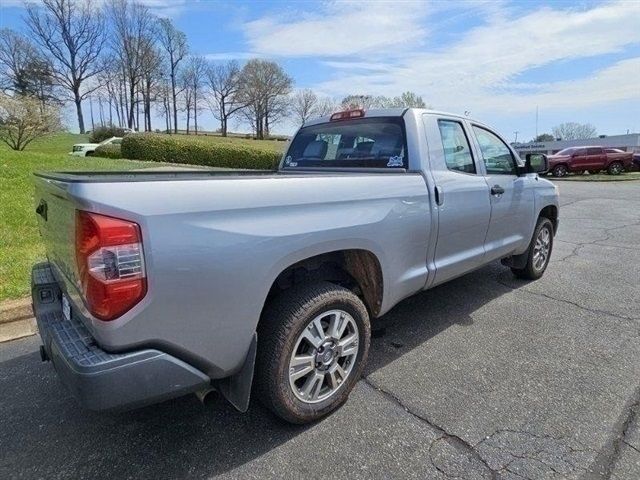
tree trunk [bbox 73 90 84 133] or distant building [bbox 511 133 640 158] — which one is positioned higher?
tree trunk [bbox 73 90 84 133]

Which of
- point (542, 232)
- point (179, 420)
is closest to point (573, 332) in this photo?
point (542, 232)

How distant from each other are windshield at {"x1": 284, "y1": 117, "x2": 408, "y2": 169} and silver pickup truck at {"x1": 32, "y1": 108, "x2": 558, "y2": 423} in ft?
0.06

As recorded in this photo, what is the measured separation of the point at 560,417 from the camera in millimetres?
2504

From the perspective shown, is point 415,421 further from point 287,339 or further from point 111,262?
point 111,262

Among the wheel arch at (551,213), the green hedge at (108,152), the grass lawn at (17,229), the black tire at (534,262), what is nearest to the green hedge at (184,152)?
the green hedge at (108,152)

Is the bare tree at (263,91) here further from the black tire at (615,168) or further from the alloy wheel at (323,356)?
the alloy wheel at (323,356)

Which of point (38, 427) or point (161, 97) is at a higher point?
point (161, 97)

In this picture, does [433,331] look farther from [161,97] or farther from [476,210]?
[161,97]

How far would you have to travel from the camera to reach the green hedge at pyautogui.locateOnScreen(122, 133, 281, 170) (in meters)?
18.3

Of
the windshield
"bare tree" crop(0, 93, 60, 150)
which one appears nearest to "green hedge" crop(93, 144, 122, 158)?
"bare tree" crop(0, 93, 60, 150)

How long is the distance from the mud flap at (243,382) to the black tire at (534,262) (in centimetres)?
389

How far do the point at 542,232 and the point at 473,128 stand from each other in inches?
74.9

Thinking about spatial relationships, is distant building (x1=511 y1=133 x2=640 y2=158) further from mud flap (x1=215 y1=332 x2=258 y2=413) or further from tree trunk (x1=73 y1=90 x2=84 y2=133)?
tree trunk (x1=73 y1=90 x2=84 y2=133)

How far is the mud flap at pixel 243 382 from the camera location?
6.89ft
